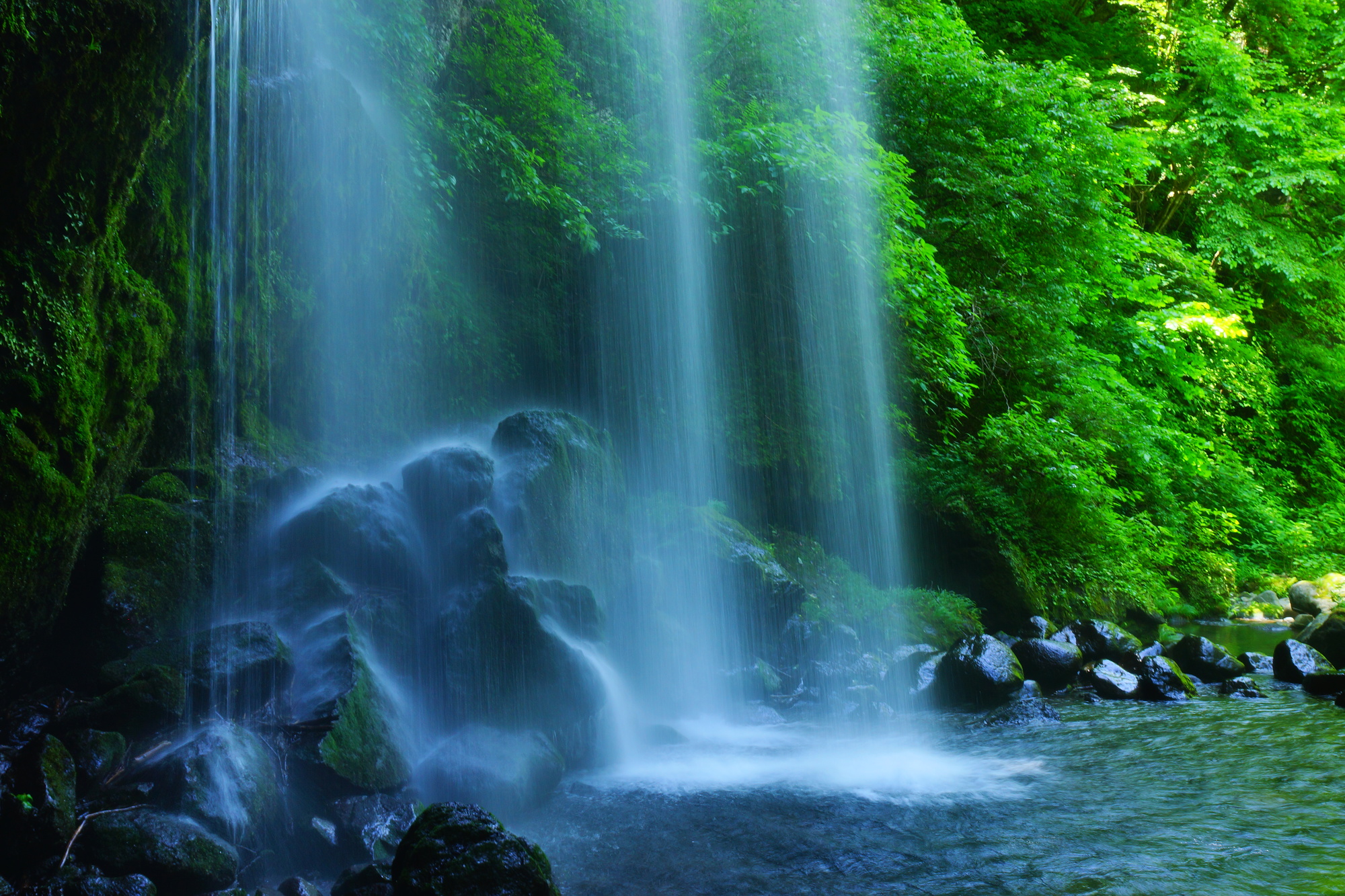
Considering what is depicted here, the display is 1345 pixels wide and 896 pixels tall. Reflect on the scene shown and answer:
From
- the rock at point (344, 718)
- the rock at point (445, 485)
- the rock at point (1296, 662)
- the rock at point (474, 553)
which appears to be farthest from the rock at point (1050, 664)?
the rock at point (344, 718)

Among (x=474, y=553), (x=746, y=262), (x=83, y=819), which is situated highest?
(x=746, y=262)

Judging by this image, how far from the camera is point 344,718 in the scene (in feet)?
17.1

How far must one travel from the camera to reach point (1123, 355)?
603 inches

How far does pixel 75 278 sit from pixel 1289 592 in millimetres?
18717

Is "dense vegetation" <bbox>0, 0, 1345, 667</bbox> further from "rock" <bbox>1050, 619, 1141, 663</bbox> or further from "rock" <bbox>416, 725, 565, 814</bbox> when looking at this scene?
"rock" <bbox>416, 725, 565, 814</bbox>

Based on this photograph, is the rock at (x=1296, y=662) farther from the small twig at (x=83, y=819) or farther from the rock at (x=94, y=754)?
the rock at (x=94, y=754)

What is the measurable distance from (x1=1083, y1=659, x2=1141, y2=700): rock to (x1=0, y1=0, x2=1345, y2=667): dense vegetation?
2.64 meters

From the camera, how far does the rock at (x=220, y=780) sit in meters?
4.38

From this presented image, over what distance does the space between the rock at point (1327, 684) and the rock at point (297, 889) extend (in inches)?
360

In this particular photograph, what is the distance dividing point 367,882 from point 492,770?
5.47ft

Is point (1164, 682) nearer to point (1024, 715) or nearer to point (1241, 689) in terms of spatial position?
point (1241, 689)

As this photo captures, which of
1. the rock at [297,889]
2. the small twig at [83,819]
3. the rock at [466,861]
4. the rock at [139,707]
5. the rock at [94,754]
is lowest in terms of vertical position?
the rock at [297,889]

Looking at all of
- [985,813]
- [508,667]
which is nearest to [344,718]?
[508,667]

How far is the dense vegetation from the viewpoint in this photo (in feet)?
16.7
